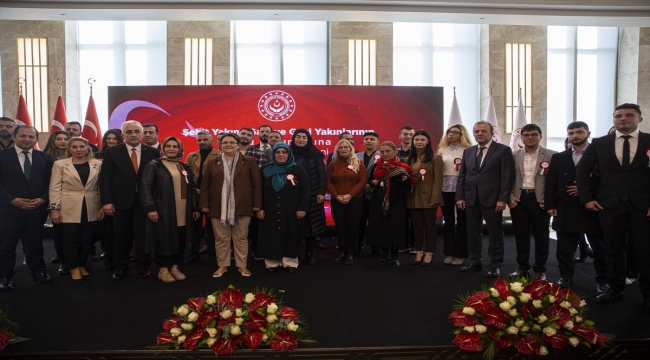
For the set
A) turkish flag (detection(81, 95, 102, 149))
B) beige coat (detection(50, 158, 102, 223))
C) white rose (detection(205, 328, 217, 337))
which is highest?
turkish flag (detection(81, 95, 102, 149))

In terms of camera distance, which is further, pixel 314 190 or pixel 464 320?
pixel 314 190

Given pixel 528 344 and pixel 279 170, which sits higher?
pixel 279 170

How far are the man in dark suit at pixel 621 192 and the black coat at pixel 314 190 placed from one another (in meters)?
2.34

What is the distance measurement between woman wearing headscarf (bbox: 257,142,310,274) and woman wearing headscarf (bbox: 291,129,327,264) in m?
0.21

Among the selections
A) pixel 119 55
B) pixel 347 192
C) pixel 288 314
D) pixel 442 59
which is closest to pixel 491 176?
pixel 347 192

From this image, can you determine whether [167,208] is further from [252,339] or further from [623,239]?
[623,239]

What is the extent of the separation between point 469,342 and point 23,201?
3.75 metres

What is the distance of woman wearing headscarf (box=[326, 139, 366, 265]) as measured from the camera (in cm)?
443

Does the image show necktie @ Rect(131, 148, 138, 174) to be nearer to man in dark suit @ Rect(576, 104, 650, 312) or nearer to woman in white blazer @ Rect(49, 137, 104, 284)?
woman in white blazer @ Rect(49, 137, 104, 284)

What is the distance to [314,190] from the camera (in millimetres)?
4500

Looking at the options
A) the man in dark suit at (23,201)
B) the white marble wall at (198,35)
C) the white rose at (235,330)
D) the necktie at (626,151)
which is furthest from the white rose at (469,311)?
the white marble wall at (198,35)

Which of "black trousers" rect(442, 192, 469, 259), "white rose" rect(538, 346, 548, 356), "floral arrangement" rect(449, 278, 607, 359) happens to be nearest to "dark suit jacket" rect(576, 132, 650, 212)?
"floral arrangement" rect(449, 278, 607, 359)

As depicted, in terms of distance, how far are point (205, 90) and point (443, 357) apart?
17.3 ft

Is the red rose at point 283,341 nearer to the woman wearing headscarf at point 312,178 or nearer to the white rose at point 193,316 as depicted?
the white rose at point 193,316
